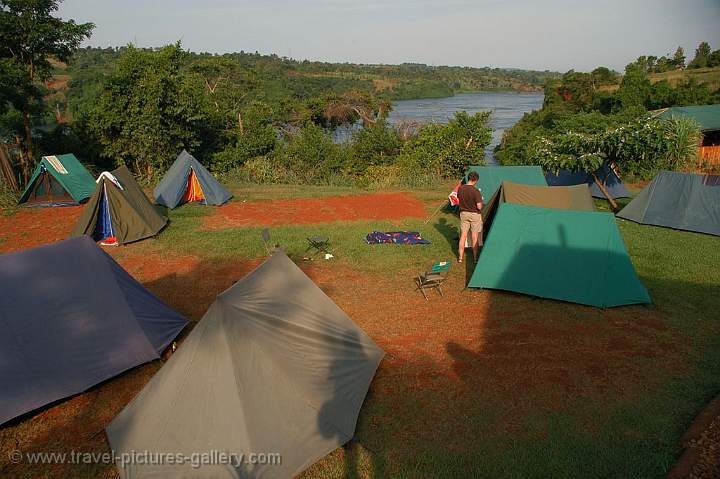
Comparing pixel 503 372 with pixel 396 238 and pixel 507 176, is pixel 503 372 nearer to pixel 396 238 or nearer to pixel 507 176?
pixel 396 238

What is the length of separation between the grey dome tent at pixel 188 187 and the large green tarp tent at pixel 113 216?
9.85ft

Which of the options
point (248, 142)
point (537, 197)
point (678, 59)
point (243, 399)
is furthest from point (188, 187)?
point (678, 59)

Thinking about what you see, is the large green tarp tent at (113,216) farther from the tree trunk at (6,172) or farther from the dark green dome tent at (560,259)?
the dark green dome tent at (560,259)

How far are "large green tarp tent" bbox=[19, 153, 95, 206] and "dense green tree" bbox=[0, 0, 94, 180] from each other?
12.6 ft

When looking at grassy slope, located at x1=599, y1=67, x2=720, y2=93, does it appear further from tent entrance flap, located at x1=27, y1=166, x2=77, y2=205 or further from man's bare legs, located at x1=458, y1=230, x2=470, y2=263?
tent entrance flap, located at x1=27, y1=166, x2=77, y2=205

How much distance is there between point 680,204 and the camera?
13102mm

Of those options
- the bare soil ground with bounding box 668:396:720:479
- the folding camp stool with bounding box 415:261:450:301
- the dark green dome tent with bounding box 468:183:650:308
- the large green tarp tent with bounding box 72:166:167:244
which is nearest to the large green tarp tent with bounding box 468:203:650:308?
the dark green dome tent with bounding box 468:183:650:308

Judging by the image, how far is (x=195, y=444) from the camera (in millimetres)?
4504

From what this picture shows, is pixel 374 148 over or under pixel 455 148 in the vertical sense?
under

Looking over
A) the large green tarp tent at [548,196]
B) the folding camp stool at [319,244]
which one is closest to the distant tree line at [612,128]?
the large green tarp tent at [548,196]

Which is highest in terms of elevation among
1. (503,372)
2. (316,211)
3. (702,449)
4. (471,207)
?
Answer: (471,207)

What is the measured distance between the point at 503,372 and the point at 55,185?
1666cm

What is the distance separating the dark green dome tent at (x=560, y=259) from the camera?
822 centimetres

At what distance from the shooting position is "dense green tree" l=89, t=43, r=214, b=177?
1952cm
